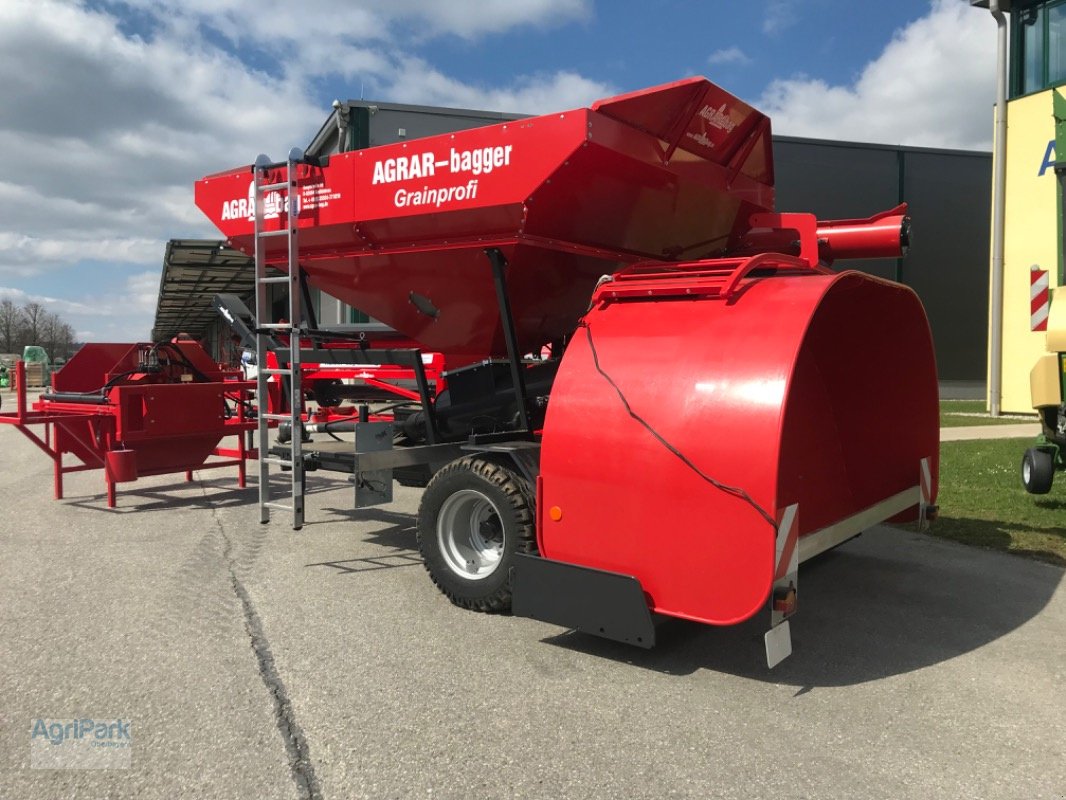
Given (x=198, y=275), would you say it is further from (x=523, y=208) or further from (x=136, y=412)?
(x=523, y=208)

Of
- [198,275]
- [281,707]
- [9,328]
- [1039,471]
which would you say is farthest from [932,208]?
[9,328]

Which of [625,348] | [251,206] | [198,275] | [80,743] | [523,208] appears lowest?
[80,743]

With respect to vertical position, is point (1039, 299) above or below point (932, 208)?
below

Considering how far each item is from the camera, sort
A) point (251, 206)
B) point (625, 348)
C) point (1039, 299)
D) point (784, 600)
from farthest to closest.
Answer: point (1039, 299)
point (251, 206)
point (625, 348)
point (784, 600)

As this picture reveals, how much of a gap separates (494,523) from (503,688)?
4.41 feet

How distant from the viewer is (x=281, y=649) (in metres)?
4.12

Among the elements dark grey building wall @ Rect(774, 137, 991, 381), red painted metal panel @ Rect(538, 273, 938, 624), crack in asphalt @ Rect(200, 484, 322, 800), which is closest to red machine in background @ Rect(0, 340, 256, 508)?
crack in asphalt @ Rect(200, 484, 322, 800)

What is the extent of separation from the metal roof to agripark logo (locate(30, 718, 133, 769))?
33.1 feet

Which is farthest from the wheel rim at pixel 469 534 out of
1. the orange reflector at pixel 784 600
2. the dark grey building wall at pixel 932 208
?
the dark grey building wall at pixel 932 208

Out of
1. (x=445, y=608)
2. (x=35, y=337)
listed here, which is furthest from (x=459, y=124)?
(x=35, y=337)

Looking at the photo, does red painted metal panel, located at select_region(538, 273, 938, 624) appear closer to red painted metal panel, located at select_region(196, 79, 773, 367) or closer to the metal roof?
red painted metal panel, located at select_region(196, 79, 773, 367)

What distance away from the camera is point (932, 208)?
24062 millimetres

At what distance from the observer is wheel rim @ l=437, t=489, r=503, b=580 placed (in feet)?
15.9

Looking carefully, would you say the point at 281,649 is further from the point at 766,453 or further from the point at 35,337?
the point at 35,337
